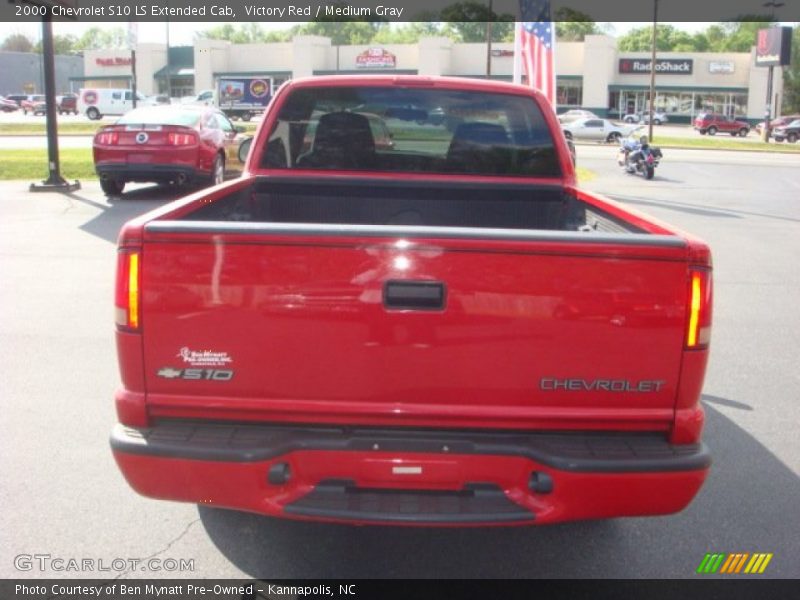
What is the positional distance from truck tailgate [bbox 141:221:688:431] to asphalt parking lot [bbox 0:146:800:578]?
0.96 m

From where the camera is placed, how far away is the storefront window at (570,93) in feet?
241

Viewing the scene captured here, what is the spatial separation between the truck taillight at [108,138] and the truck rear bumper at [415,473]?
1266 centimetres

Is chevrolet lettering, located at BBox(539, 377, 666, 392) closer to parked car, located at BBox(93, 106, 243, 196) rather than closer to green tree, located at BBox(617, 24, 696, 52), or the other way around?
parked car, located at BBox(93, 106, 243, 196)

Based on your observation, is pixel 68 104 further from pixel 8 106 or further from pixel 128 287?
pixel 128 287

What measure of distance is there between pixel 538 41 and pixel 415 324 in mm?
13326

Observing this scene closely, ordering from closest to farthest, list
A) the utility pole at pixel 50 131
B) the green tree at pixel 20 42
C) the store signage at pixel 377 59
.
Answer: the utility pole at pixel 50 131 → the store signage at pixel 377 59 → the green tree at pixel 20 42

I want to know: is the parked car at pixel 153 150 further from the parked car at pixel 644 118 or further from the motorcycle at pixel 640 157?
the parked car at pixel 644 118

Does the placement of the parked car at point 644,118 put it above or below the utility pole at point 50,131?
above

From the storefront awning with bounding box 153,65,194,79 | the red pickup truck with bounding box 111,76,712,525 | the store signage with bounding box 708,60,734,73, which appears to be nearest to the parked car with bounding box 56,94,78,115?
the storefront awning with bounding box 153,65,194,79

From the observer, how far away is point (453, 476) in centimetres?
308

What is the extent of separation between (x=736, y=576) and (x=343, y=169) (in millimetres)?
3008

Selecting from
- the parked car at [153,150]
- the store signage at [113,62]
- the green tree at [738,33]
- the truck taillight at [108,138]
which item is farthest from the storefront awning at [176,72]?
the truck taillight at [108,138]

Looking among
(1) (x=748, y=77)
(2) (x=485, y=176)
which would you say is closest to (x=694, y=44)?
(1) (x=748, y=77)

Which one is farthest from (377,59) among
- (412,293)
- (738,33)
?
(412,293)
